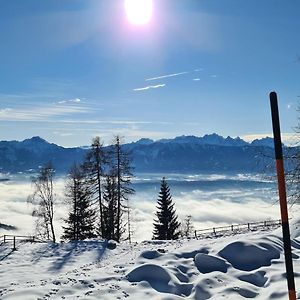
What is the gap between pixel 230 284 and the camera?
10.8 metres

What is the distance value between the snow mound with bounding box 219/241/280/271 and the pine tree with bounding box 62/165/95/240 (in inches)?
1137

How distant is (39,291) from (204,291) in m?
4.50

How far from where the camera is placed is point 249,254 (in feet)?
42.4

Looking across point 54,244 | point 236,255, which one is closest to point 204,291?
point 236,255

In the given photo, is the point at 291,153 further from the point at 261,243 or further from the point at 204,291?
the point at 204,291

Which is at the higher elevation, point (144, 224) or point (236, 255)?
point (236, 255)

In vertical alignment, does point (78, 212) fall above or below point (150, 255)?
below

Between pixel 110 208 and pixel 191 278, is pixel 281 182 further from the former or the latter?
pixel 110 208

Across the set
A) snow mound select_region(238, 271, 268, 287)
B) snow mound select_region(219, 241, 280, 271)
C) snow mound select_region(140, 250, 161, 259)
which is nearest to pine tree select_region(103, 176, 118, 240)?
snow mound select_region(140, 250, 161, 259)

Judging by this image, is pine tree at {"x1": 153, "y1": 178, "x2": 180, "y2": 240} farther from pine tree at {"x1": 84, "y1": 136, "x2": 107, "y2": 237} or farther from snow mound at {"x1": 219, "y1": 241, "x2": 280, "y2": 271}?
snow mound at {"x1": 219, "y1": 241, "x2": 280, "y2": 271}

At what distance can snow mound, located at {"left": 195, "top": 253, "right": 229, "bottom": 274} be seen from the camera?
12.3 meters

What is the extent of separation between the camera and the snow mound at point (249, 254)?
490 inches

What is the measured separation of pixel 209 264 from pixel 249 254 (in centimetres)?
136

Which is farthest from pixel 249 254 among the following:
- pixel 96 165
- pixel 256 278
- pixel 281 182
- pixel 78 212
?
pixel 78 212
